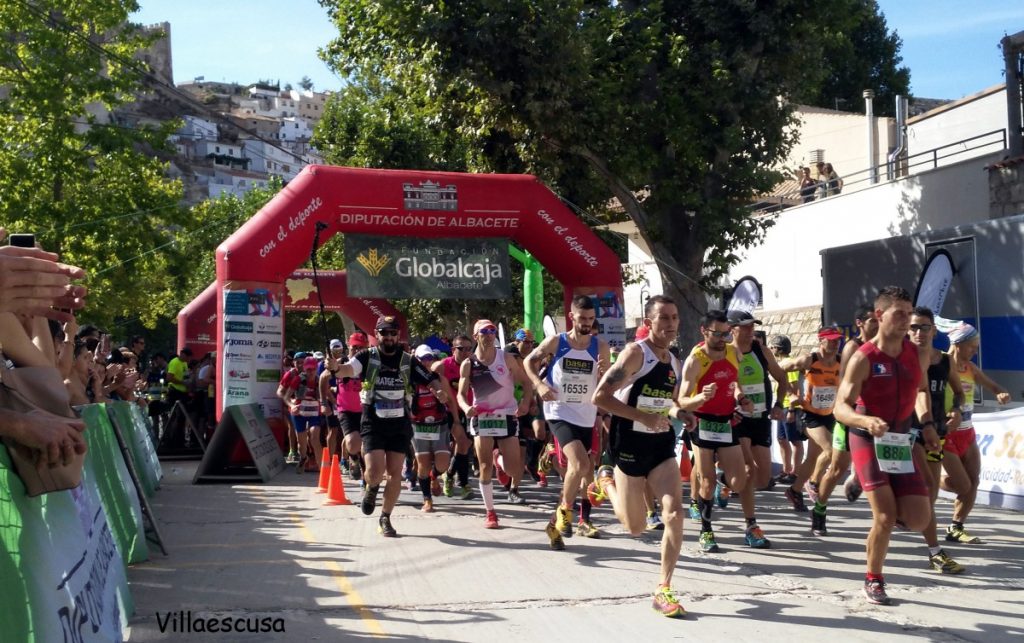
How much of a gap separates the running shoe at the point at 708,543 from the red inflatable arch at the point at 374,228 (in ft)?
31.0

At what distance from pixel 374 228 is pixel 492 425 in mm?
7246

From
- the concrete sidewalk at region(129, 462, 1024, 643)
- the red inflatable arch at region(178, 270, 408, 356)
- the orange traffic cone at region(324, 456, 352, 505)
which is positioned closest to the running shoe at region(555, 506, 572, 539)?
the concrete sidewalk at region(129, 462, 1024, 643)

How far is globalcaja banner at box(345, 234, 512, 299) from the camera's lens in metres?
18.0

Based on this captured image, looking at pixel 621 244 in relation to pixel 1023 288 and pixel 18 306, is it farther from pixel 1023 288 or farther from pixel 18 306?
pixel 18 306

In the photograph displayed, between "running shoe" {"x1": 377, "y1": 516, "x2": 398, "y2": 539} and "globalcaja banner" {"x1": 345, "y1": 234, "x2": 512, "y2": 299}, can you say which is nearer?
"running shoe" {"x1": 377, "y1": 516, "x2": 398, "y2": 539}

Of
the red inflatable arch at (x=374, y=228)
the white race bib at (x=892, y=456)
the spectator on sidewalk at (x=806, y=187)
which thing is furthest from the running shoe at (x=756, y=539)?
the spectator on sidewalk at (x=806, y=187)

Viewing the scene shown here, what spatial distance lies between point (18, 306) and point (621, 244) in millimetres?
29041

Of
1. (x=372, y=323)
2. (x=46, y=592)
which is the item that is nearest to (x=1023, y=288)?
(x=46, y=592)

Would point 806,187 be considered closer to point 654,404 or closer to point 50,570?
point 654,404

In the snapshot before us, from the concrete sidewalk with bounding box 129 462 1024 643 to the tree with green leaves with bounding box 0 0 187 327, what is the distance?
1572 centimetres

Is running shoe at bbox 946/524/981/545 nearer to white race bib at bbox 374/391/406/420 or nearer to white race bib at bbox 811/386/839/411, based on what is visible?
white race bib at bbox 811/386/839/411

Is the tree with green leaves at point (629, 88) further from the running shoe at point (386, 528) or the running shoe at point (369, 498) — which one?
the running shoe at point (386, 528)

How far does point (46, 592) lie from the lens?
4090 mm

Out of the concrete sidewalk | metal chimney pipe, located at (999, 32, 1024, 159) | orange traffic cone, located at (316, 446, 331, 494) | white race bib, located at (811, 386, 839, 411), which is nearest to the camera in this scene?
the concrete sidewalk
